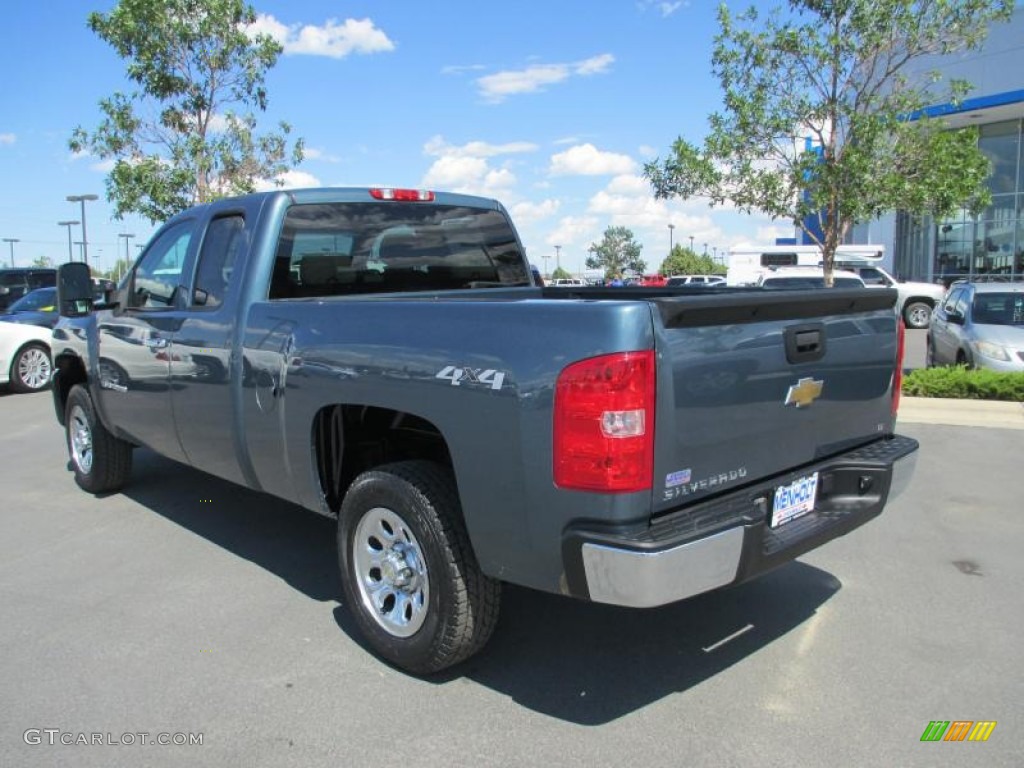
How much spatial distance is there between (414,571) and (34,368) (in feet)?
40.5

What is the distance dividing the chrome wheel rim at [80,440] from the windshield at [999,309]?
10.4 meters

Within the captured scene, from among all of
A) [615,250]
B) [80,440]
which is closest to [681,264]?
[615,250]

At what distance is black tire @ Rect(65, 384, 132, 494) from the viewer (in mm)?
6219

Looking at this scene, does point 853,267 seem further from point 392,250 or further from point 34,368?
point 392,250

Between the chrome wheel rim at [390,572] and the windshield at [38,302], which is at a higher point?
the windshield at [38,302]

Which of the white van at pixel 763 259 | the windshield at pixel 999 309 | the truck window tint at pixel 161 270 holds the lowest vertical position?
the windshield at pixel 999 309

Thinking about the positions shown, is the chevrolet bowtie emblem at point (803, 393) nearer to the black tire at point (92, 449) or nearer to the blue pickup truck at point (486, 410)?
the blue pickup truck at point (486, 410)

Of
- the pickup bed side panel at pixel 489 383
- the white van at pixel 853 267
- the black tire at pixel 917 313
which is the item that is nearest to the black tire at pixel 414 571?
the pickup bed side panel at pixel 489 383

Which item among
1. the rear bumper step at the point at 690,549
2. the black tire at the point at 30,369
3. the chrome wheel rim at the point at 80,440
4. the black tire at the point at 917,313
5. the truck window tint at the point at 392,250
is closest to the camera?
the rear bumper step at the point at 690,549

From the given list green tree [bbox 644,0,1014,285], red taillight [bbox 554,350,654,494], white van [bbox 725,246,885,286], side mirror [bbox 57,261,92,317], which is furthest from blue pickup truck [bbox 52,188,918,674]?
white van [bbox 725,246,885,286]

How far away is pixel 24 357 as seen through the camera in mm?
13164

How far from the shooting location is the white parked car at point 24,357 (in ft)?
42.2

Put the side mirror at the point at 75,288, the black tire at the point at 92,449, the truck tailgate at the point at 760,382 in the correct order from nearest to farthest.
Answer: the truck tailgate at the point at 760,382 < the side mirror at the point at 75,288 < the black tire at the point at 92,449

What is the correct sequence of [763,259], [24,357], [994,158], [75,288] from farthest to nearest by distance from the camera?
1. [763,259]
2. [994,158]
3. [24,357]
4. [75,288]
